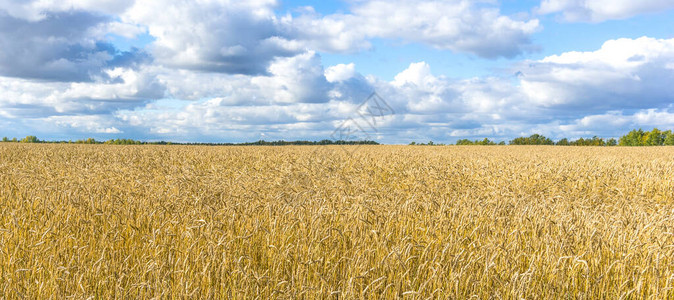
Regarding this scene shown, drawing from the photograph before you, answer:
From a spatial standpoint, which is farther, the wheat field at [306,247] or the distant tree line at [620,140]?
the distant tree line at [620,140]

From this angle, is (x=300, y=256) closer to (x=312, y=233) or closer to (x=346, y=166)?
(x=312, y=233)

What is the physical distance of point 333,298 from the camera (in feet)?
10.9

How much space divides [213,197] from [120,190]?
2.31 m

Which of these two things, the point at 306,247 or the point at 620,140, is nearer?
the point at 306,247

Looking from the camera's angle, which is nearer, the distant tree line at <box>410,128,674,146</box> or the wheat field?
the wheat field

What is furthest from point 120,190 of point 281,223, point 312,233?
point 312,233

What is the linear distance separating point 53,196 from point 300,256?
4480 mm

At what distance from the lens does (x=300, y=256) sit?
13.2 ft

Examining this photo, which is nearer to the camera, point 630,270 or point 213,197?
point 630,270

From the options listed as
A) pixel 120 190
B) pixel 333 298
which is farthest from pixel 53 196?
pixel 333 298

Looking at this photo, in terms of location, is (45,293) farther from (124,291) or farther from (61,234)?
(61,234)

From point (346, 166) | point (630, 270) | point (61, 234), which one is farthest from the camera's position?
point (346, 166)

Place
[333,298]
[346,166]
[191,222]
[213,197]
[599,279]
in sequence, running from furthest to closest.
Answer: [346,166] < [213,197] < [191,222] < [599,279] < [333,298]

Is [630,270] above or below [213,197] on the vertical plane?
below
